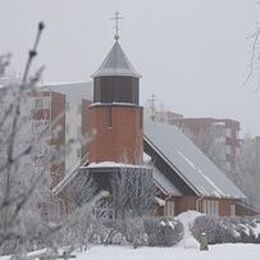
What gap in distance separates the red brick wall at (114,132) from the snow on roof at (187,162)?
6.23 m

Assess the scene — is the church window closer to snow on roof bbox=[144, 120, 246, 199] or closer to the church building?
the church building

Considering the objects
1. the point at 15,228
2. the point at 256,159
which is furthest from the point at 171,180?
the point at 256,159

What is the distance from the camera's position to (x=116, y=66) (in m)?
50.1

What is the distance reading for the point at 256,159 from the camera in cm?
11694

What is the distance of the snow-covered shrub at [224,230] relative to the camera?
42656 millimetres

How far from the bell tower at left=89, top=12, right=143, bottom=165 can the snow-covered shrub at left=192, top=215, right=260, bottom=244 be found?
7219mm

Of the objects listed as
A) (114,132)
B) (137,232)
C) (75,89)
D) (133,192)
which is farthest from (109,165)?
(75,89)

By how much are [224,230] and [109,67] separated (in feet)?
40.9

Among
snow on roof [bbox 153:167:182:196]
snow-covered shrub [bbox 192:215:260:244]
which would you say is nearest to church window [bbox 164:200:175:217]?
snow on roof [bbox 153:167:182:196]

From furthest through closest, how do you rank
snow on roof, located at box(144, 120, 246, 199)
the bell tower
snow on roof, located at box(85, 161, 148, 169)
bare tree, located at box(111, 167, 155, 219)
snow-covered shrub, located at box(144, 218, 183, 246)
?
snow on roof, located at box(144, 120, 246, 199)
the bell tower
snow on roof, located at box(85, 161, 148, 169)
bare tree, located at box(111, 167, 155, 219)
snow-covered shrub, located at box(144, 218, 183, 246)

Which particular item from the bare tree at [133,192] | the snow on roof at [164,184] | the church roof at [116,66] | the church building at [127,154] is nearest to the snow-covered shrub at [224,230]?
the bare tree at [133,192]

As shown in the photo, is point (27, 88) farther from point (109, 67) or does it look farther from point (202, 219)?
point (109, 67)

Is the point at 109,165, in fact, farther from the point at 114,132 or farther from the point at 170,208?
the point at 170,208

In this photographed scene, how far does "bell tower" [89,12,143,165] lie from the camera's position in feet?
163
